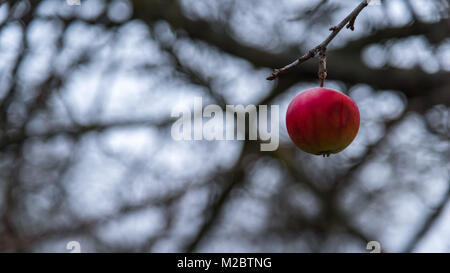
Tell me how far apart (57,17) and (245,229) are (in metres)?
2.21

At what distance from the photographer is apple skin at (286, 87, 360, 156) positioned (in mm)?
1370

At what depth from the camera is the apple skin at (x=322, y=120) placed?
137 centimetres

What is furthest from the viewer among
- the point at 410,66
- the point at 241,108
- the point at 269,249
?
the point at 269,249

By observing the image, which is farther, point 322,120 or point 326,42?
point 322,120

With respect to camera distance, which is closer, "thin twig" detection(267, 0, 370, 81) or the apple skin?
"thin twig" detection(267, 0, 370, 81)

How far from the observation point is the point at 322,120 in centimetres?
138

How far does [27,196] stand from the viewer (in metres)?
3.63

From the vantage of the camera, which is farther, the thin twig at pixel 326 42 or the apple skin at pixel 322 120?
the apple skin at pixel 322 120

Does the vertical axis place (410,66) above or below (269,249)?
above

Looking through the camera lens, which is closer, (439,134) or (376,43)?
(376,43)
